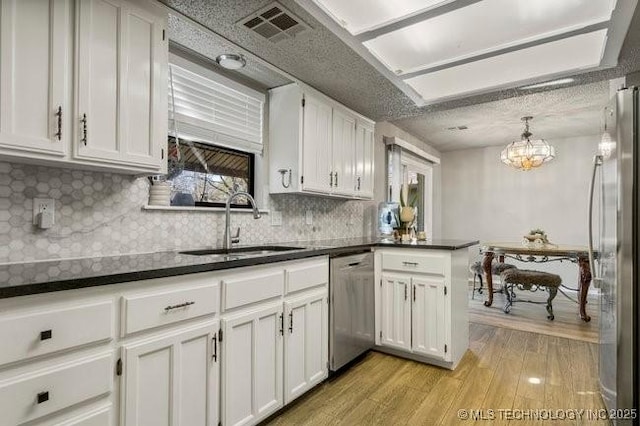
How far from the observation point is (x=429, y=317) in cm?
263

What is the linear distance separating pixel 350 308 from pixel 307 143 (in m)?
1.33

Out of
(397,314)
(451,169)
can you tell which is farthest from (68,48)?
(451,169)

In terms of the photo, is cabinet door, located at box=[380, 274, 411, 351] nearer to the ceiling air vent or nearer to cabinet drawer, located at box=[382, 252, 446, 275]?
cabinet drawer, located at box=[382, 252, 446, 275]

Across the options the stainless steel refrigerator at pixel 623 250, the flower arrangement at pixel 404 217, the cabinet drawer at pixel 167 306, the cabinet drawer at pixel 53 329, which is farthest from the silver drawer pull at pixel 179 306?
the flower arrangement at pixel 404 217

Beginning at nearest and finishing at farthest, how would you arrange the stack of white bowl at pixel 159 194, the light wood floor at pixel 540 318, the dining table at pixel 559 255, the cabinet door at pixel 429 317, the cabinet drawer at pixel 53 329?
the cabinet drawer at pixel 53 329 → the stack of white bowl at pixel 159 194 → the cabinet door at pixel 429 317 → the light wood floor at pixel 540 318 → the dining table at pixel 559 255

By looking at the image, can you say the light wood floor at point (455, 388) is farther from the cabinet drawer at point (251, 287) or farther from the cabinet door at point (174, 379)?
the cabinet drawer at point (251, 287)

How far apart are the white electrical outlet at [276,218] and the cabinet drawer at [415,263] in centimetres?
92

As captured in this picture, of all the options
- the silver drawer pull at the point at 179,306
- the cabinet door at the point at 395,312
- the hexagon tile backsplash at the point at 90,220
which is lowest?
the cabinet door at the point at 395,312

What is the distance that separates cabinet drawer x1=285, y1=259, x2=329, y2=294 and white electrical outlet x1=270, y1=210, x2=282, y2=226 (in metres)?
0.70

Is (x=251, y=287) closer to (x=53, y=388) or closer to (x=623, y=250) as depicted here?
(x=53, y=388)

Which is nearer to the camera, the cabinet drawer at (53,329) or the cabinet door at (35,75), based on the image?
the cabinet drawer at (53,329)

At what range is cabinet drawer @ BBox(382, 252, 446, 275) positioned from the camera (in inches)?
102

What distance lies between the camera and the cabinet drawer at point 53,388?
3.21 ft

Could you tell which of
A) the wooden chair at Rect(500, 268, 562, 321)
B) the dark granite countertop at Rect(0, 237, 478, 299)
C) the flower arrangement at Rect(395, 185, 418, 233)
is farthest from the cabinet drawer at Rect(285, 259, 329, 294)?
the wooden chair at Rect(500, 268, 562, 321)
